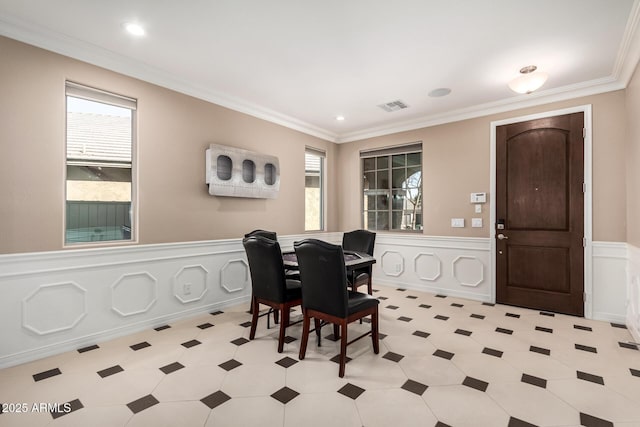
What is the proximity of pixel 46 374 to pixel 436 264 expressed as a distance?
181 inches

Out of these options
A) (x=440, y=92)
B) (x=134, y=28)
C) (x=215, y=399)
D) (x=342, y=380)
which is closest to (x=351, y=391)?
(x=342, y=380)

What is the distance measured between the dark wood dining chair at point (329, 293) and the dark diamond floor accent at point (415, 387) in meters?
0.46

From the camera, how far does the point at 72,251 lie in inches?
108

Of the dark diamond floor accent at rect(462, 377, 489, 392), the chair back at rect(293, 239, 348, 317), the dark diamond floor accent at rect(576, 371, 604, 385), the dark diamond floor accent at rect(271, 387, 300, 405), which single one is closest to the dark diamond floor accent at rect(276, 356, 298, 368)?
the dark diamond floor accent at rect(271, 387, 300, 405)

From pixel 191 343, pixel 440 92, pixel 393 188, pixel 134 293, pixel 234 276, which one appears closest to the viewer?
pixel 191 343

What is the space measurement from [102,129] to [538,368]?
449 cm

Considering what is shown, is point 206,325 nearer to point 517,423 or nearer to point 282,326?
point 282,326

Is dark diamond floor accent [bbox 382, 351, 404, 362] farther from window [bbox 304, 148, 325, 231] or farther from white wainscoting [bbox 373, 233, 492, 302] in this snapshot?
window [bbox 304, 148, 325, 231]

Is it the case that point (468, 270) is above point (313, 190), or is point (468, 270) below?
below

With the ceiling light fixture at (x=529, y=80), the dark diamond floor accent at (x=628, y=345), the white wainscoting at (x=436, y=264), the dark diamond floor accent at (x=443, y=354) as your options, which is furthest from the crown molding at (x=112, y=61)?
the dark diamond floor accent at (x=628, y=345)

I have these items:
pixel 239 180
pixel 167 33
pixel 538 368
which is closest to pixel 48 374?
pixel 239 180

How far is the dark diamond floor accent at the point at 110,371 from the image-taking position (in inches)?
91.9

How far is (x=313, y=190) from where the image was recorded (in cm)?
561

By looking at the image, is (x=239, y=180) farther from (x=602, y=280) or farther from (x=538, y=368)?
(x=602, y=280)
